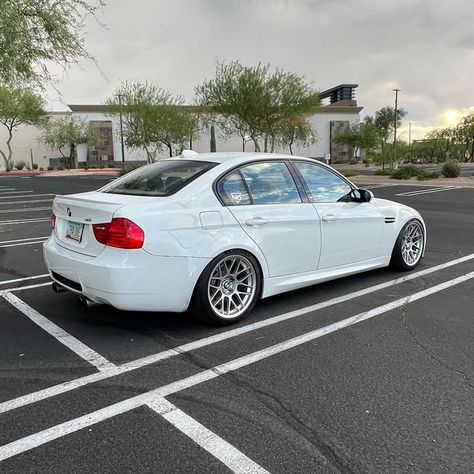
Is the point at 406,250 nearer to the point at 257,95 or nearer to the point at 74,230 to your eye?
the point at 74,230

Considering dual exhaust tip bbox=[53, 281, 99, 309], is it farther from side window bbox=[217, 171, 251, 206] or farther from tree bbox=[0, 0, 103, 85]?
tree bbox=[0, 0, 103, 85]

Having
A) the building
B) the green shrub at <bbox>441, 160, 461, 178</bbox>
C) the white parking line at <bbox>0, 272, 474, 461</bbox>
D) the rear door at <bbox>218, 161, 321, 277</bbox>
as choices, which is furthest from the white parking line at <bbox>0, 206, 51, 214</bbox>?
the building

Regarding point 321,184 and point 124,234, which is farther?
point 321,184

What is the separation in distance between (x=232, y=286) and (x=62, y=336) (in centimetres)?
148

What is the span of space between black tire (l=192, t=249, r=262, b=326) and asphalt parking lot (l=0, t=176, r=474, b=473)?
118 millimetres

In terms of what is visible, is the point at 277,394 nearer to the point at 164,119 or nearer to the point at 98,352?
the point at 98,352

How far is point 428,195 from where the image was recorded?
17.6 metres

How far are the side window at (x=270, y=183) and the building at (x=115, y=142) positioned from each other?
48872 mm

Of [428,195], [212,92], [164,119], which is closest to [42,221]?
[428,195]

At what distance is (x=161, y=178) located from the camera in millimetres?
4574

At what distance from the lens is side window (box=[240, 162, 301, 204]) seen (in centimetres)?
459

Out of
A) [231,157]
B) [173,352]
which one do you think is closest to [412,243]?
[231,157]

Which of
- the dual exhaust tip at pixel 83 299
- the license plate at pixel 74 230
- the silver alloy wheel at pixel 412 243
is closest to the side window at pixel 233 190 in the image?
the license plate at pixel 74 230

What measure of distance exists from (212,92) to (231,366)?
29343 mm
